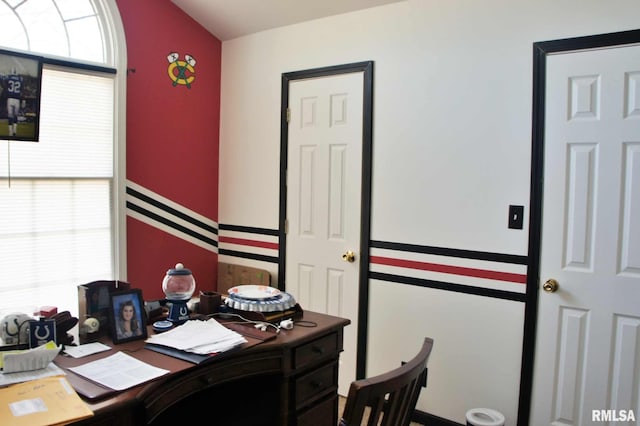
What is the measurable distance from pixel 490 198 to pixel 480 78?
2.20 feet

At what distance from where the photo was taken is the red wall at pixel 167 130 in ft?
11.2

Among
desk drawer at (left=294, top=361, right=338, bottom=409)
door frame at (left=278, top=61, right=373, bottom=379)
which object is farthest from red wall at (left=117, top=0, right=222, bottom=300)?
desk drawer at (left=294, top=361, right=338, bottom=409)

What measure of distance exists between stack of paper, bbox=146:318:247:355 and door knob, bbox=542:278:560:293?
1.63 metres

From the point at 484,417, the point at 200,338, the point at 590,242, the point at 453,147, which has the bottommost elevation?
the point at 484,417

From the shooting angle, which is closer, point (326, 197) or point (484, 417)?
point (484, 417)

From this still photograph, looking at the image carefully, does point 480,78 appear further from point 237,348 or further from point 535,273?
point 237,348

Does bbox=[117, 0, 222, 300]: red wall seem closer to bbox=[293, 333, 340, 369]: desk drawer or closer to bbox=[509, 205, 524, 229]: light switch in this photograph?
bbox=[293, 333, 340, 369]: desk drawer

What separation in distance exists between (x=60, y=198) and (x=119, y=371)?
188 centimetres

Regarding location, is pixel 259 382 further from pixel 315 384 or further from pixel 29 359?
pixel 29 359

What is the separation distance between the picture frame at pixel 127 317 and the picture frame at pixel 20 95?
139 centimetres

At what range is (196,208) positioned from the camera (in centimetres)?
388

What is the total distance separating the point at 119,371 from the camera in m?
1.58

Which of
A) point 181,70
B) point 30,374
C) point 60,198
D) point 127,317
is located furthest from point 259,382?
point 181,70

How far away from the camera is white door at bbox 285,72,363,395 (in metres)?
3.29
